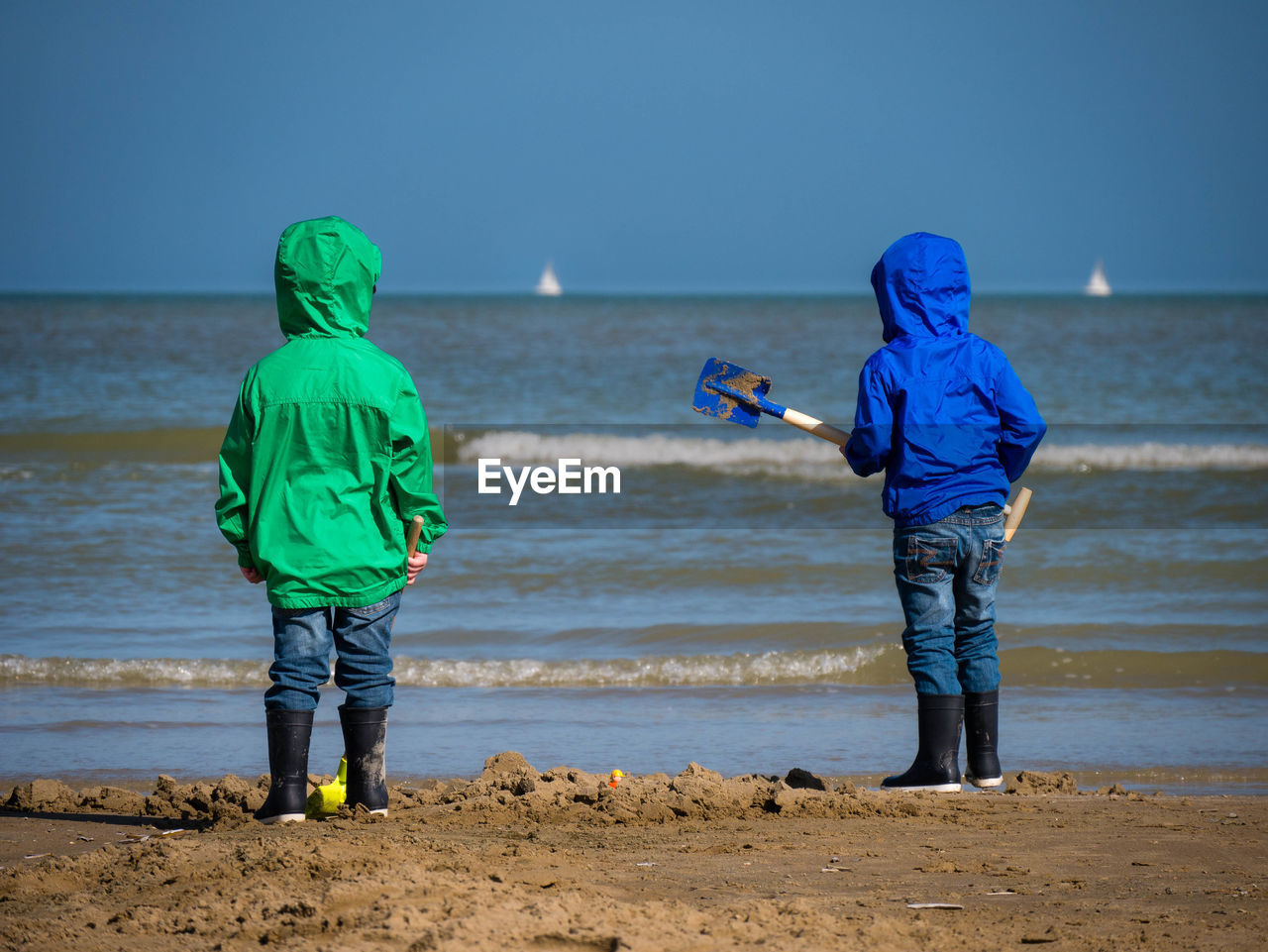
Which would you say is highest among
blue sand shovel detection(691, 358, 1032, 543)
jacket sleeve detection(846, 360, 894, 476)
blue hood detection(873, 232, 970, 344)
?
blue hood detection(873, 232, 970, 344)

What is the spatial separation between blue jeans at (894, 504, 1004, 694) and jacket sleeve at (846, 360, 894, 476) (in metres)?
0.24

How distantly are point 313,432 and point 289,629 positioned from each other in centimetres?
52

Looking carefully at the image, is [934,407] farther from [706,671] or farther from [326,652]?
[706,671]

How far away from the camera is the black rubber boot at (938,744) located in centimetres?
394

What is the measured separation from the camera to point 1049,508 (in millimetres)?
10852

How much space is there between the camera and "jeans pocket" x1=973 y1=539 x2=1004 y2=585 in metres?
3.92

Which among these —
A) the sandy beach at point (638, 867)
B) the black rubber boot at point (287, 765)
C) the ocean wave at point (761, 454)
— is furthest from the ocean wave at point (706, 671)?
the ocean wave at point (761, 454)

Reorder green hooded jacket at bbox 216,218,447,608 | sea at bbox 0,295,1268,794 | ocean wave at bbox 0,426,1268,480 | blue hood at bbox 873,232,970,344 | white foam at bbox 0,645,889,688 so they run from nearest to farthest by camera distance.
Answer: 1. green hooded jacket at bbox 216,218,447,608
2. blue hood at bbox 873,232,970,344
3. sea at bbox 0,295,1268,794
4. white foam at bbox 0,645,889,688
5. ocean wave at bbox 0,426,1268,480

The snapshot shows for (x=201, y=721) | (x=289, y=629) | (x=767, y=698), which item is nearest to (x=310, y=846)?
(x=289, y=629)

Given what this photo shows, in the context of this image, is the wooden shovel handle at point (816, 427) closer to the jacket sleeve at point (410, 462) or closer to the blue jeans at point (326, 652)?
the jacket sleeve at point (410, 462)

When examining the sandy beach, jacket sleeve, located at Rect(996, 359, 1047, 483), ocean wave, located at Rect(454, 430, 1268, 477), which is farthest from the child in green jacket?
ocean wave, located at Rect(454, 430, 1268, 477)

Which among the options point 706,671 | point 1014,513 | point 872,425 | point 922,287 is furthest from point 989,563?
point 706,671

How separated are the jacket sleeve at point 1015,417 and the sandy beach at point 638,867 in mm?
1083

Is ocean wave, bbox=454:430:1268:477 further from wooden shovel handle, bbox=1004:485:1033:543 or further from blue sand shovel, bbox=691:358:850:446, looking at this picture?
wooden shovel handle, bbox=1004:485:1033:543
